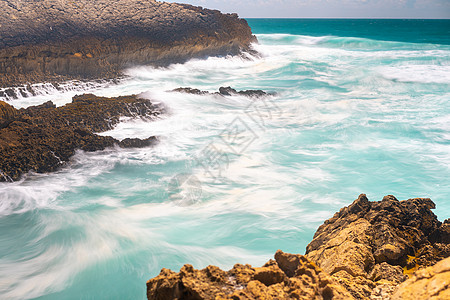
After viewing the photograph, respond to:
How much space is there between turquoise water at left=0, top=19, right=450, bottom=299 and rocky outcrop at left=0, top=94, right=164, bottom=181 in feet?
0.75

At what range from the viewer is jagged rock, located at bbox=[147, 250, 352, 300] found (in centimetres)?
205

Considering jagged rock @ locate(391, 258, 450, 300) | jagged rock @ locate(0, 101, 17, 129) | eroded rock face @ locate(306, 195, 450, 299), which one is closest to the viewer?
jagged rock @ locate(391, 258, 450, 300)

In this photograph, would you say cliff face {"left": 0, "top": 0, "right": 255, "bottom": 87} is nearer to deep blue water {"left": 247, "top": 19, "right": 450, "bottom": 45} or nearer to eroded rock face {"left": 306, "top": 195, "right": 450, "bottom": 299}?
eroded rock face {"left": 306, "top": 195, "right": 450, "bottom": 299}

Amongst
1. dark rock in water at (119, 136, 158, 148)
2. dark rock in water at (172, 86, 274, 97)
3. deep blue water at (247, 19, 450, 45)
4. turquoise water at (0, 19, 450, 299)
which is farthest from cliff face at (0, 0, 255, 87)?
deep blue water at (247, 19, 450, 45)

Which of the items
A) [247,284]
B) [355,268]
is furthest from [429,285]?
[247,284]

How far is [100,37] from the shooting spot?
55.2 ft

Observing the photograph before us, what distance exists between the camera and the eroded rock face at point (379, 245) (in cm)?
253

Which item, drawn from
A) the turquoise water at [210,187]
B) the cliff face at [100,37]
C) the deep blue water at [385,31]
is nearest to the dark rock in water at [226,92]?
the turquoise water at [210,187]

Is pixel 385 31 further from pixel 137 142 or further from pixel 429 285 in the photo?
pixel 429 285

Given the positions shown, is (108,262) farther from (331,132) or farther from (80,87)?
(80,87)

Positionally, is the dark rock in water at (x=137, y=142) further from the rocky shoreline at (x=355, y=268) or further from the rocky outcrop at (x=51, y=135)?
the rocky shoreline at (x=355, y=268)

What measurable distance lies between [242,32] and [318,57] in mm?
5895

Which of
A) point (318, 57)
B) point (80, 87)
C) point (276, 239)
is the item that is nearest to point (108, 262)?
point (276, 239)

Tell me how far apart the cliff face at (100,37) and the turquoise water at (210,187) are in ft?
9.26
